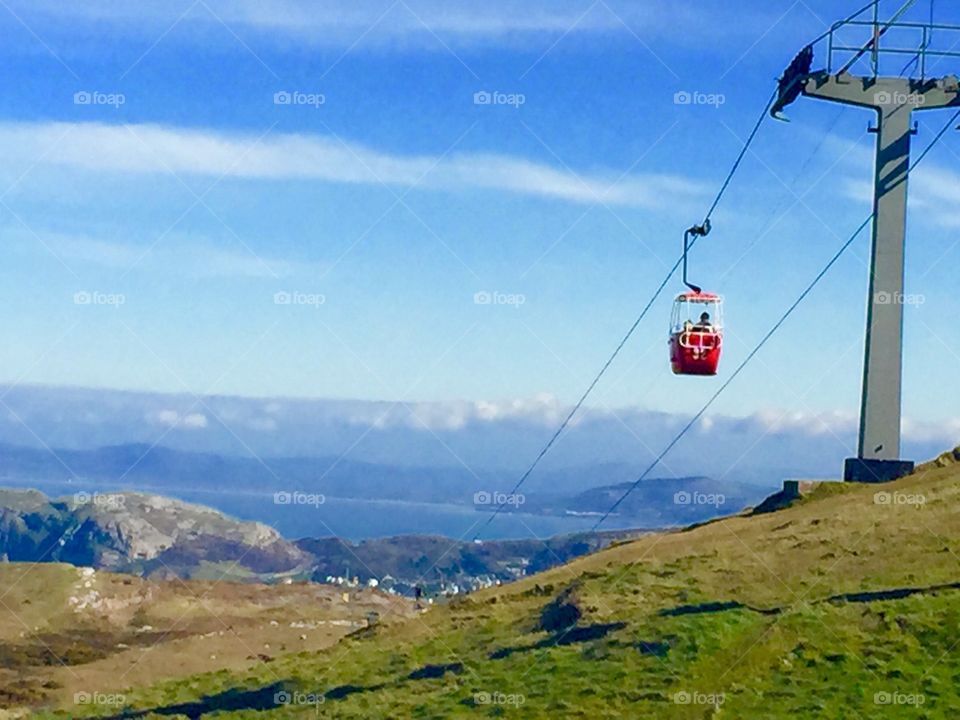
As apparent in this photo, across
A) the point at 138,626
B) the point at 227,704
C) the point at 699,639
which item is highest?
the point at 699,639

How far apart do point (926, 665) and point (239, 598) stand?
1761 inches

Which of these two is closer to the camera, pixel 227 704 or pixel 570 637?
pixel 570 637

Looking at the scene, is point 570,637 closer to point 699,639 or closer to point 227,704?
point 699,639

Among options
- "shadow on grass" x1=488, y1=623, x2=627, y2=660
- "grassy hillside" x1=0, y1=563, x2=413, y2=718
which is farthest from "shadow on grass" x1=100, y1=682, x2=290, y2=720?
"shadow on grass" x1=488, y1=623, x2=627, y2=660

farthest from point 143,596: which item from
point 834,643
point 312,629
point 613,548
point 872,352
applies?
point 834,643

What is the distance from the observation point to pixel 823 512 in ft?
133

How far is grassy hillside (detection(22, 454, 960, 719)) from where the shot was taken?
26.1 meters

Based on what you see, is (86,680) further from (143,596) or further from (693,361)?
(693,361)

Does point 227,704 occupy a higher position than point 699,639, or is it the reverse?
point 699,639

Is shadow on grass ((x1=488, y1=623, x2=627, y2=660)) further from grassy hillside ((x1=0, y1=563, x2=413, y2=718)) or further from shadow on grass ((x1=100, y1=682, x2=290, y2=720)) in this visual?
grassy hillside ((x1=0, y1=563, x2=413, y2=718))

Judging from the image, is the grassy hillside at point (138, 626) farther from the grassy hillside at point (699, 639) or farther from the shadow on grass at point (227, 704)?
the grassy hillside at point (699, 639)

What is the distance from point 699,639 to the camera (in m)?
29.1

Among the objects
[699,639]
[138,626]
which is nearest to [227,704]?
[699,639]

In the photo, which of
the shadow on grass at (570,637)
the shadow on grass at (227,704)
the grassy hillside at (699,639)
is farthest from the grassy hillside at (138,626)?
the shadow on grass at (570,637)
